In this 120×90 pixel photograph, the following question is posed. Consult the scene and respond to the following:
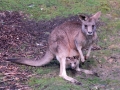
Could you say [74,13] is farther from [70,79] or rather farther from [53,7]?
[70,79]

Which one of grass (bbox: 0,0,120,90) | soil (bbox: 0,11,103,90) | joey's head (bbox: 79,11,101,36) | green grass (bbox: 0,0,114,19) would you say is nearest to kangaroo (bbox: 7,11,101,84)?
joey's head (bbox: 79,11,101,36)

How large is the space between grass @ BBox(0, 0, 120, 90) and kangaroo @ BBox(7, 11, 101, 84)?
0.55 feet

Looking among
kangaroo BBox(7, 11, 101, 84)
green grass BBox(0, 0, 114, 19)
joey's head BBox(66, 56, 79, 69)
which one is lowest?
joey's head BBox(66, 56, 79, 69)

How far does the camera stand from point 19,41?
276 inches

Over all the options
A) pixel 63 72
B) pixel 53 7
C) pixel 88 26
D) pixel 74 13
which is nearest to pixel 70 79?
pixel 63 72

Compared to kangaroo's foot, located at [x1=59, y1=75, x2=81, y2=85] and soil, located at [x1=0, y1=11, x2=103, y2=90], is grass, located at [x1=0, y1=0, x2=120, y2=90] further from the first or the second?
soil, located at [x1=0, y1=11, x2=103, y2=90]

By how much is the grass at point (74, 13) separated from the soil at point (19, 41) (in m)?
0.20

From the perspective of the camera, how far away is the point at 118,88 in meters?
5.34

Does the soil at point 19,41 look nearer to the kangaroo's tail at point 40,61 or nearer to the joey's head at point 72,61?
the kangaroo's tail at point 40,61

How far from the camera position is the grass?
5422mm

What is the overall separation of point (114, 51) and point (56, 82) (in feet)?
5.74

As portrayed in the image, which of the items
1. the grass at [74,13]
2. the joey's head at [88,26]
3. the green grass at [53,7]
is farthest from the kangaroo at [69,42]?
the green grass at [53,7]

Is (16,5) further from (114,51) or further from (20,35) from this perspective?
(114,51)

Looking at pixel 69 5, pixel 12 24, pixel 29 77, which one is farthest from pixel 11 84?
pixel 69 5
